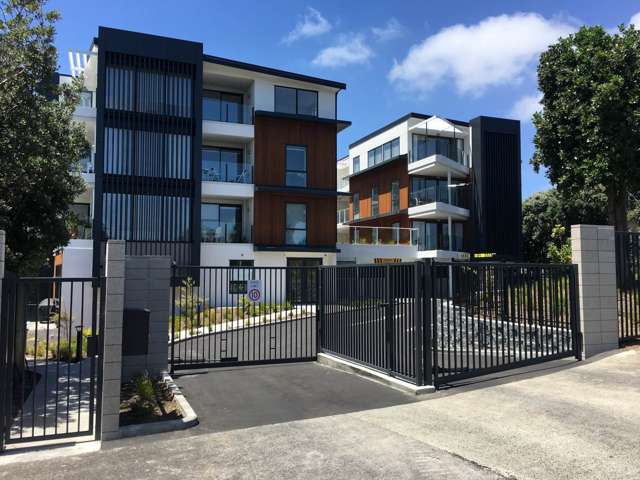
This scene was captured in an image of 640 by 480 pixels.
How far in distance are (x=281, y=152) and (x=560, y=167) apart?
1458 centimetres

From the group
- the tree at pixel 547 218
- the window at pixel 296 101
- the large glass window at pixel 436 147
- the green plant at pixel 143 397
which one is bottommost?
the green plant at pixel 143 397

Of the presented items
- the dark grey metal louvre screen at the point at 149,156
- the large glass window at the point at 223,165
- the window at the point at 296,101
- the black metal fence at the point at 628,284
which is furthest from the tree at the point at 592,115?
the dark grey metal louvre screen at the point at 149,156

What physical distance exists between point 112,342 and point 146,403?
1691 mm

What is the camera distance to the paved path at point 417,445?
196 inches

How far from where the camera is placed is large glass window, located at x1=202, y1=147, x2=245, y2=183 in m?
27.0

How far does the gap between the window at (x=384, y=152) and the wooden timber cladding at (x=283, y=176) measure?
983cm

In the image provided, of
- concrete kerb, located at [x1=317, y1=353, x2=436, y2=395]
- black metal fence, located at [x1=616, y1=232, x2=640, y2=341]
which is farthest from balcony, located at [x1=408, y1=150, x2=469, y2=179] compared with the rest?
concrete kerb, located at [x1=317, y1=353, x2=436, y2=395]

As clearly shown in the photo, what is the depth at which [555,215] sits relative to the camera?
→ 41.0 metres

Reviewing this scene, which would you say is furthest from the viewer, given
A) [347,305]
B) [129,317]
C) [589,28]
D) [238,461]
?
[589,28]

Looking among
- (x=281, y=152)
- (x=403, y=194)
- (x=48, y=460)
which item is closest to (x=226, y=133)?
(x=281, y=152)

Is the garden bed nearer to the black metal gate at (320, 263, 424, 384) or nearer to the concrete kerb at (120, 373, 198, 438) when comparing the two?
the concrete kerb at (120, 373, 198, 438)

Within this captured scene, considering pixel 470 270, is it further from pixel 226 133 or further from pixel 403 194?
pixel 403 194

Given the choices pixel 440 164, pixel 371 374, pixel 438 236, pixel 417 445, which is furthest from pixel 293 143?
pixel 417 445

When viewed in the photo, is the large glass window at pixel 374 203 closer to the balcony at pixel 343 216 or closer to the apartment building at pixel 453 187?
the apartment building at pixel 453 187
